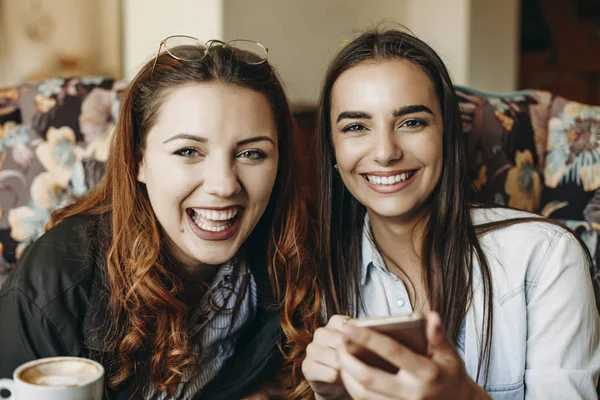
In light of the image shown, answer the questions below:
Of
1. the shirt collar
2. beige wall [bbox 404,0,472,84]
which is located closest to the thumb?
the shirt collar

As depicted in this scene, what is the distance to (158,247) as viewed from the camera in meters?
1.43

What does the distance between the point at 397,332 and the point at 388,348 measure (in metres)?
0.02

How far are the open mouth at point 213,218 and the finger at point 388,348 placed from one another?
51 cm

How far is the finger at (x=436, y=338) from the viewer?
914 mm

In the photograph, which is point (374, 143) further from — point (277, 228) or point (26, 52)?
point (26, 52)

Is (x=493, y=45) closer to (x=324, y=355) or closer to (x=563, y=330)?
(x=563, y=330)

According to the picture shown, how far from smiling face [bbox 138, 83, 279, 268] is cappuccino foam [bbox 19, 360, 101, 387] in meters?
0.46

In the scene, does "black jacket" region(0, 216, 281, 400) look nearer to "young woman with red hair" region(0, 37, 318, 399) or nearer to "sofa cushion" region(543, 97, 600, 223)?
"young woman with red hair" region(0, 37, 318, 399)

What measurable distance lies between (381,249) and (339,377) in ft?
1.85

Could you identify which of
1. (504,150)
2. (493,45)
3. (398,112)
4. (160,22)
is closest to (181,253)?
(398,112)

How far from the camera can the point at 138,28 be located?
2510 mm

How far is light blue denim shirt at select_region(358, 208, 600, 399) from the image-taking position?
53.6 inches

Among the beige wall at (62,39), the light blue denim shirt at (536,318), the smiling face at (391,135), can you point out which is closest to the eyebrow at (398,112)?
the smiling face at (391,135)

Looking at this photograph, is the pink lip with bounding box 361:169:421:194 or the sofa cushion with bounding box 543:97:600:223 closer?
the pink lip with bounding box 361:169:421:194
